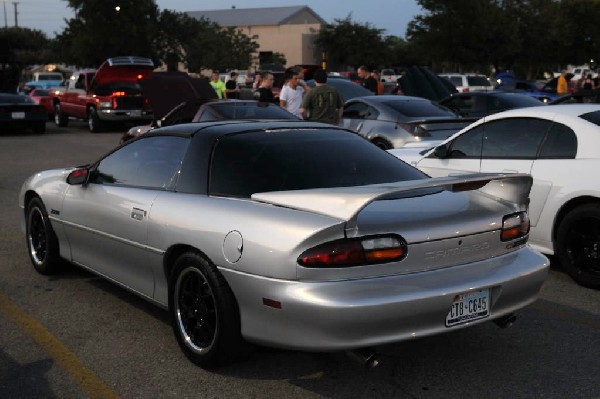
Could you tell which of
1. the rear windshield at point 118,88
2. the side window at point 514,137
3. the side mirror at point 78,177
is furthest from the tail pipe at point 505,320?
the rear windshield at point 118,88

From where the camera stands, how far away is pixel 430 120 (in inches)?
473

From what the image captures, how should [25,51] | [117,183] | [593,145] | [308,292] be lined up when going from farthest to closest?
[25,51] → [593,145] → [117,183] → [308,292]

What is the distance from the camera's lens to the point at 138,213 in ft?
15.6

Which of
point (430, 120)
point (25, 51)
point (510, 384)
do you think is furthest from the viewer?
point (25, 51)

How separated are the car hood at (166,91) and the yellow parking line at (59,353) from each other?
9.29 m

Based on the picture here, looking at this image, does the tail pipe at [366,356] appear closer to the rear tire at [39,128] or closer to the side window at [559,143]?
the side window at [559,143]

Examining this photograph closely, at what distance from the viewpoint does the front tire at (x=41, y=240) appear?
6148 mm

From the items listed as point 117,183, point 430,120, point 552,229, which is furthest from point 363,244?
point 430,120

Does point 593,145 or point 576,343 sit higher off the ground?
point 593,145

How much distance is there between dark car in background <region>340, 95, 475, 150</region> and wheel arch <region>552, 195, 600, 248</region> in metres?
5.70

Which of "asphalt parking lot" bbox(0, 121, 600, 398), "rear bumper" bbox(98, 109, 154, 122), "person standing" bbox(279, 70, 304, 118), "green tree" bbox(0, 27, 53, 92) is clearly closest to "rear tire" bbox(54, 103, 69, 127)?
"rear bumper" bbox(98, 109, 154, 122)

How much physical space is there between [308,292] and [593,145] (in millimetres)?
3518

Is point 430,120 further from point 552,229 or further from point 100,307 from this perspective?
point 100,307

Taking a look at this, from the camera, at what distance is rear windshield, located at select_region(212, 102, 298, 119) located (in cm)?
1170
